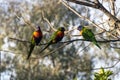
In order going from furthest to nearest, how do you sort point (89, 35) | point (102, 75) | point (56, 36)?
1. point (56, 36)
2. point (89, 35)
3. point (102, 75)

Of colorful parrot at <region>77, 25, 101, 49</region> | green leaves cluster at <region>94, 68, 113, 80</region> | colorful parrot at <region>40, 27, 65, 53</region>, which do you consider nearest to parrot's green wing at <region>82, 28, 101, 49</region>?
colorful parrot at <region>77, 25, 101, 49</region>

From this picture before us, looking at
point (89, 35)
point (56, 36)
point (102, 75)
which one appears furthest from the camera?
point (56, 36)

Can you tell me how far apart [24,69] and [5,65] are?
133 cm

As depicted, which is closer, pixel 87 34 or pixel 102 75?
pixel 102 75

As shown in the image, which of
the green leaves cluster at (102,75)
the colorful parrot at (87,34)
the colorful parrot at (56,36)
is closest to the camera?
the green leaves cluster at (102,75)

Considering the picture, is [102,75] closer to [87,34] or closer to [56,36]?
[87,34]

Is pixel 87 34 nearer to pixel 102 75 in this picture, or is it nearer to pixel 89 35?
pixel 89 35

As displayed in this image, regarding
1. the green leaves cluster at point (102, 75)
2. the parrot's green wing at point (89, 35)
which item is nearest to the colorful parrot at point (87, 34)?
the parrot's green wing at point (89, 35)

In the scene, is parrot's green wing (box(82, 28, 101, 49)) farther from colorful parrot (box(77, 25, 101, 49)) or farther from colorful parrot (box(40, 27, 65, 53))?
colorful parrot (box(40, 27, 65, 53))

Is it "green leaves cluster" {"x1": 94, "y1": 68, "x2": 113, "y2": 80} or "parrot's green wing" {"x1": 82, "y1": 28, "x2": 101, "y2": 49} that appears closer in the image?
"green leaves cluster" {"x1": 94, "y1": 68, "x2": 113, "y2": 80}

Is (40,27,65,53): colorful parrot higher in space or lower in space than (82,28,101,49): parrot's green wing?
lower

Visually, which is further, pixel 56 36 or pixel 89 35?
pixel 56 36

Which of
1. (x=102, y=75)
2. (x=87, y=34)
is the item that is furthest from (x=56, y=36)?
(x=102, y=75)

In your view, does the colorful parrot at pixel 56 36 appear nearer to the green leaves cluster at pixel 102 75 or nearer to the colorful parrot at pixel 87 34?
the colorful parrot at pixel 87 34
